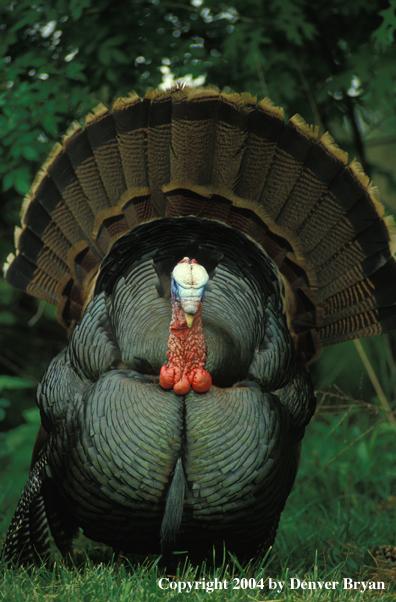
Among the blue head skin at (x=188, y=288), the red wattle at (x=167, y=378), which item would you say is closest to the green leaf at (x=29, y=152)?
the blue head skin at (x=188, y=288)

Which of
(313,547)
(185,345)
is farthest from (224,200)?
(313,547)

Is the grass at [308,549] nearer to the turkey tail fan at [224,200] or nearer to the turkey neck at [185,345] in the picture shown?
the turkey tail fan at [224,200]

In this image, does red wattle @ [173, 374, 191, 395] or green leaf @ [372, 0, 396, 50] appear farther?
green leaf @ [372, 0, 396, 50]

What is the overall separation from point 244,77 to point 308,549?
3.36 m

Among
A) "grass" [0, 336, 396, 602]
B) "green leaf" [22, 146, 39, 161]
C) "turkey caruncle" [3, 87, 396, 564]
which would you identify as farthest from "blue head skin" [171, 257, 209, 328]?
"green leaf" [22, 146, 39, 161]

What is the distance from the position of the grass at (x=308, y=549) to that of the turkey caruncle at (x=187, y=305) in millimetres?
194

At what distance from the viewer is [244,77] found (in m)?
4.71

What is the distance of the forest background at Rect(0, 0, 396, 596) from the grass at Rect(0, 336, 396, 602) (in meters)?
0.02

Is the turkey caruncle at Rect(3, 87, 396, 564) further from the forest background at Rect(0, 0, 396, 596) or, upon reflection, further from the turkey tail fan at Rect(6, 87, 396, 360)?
the forest background at Rect(0, 0, 396, 596)

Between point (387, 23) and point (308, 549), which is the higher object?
point (387, 23)

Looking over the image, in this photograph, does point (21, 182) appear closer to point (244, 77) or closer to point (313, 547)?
point (244, 77)

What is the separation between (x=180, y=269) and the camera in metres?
2.89

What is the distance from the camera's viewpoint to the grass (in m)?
2.65

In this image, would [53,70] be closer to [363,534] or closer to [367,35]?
[367,35]
